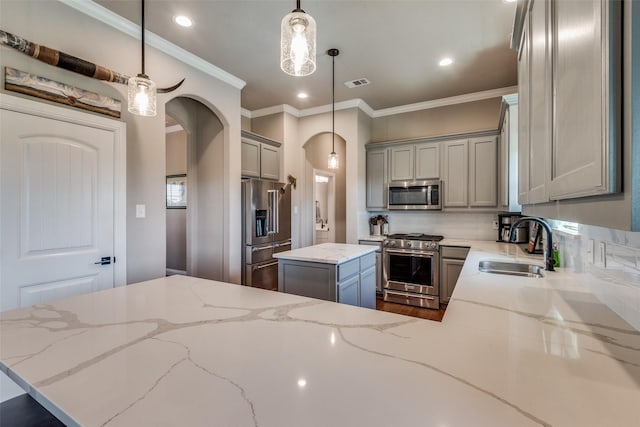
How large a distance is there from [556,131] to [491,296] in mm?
876

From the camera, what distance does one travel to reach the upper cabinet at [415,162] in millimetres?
4152

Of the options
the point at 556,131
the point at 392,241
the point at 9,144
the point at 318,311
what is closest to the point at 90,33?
the point at 9,144

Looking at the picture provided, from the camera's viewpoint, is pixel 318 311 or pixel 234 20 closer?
pixel 318 311

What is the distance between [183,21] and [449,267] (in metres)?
3.83

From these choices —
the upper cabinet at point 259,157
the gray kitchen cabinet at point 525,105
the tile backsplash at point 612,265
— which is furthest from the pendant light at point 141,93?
the tile backsplash at point 612,265

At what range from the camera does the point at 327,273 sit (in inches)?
96.0

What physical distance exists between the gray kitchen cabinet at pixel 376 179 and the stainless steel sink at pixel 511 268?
2.15 m

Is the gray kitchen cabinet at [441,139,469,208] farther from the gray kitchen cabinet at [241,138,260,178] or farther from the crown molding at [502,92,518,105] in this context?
the gray kitchen cabinet at [241,138,260,178]

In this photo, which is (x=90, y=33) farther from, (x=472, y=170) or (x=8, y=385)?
(x=472, y=170)

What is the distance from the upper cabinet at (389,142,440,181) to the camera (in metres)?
4.15

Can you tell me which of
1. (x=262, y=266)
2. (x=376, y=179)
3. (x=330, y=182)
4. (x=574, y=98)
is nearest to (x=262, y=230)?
(x=262, y=266)

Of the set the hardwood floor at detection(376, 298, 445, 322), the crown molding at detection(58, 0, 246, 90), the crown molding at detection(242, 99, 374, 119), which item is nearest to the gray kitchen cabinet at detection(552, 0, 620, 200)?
the crown molding at detection(58, 0, 246, 90)

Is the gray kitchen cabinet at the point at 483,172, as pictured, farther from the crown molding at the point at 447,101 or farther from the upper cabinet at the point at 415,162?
the crown molding at the point at 447,101

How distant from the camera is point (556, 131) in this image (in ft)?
2.72
